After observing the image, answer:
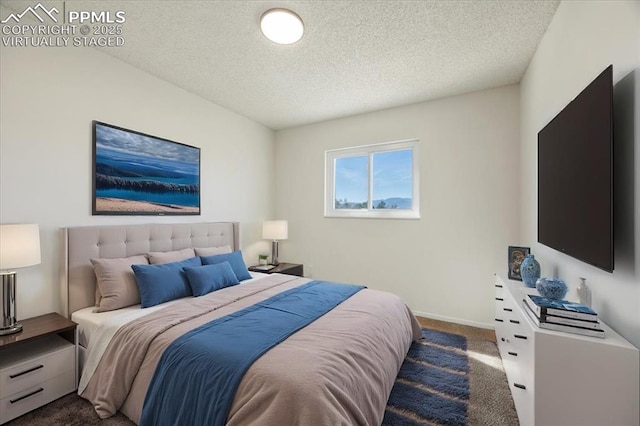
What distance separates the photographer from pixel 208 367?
1.41 m

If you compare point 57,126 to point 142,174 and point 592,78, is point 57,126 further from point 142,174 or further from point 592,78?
point 592,78

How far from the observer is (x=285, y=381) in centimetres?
127

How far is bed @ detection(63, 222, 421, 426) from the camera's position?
128cm

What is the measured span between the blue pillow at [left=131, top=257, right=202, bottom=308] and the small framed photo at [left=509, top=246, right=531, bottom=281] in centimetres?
289

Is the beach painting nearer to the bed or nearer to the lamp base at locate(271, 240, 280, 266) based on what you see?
the bed

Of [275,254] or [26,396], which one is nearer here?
[26,396]

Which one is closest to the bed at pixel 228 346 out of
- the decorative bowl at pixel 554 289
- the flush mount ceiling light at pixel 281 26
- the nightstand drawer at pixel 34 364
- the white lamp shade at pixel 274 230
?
the nightstand drawer at pixel 34 364

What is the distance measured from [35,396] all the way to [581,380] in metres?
3.01

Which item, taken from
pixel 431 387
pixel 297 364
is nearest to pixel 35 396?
pixel 297 364

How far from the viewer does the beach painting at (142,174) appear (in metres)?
2.52

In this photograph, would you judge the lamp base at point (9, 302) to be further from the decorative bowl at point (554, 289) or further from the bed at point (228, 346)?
the decorative bowl at point (554, 289)

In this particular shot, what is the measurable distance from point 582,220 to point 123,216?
3422mm

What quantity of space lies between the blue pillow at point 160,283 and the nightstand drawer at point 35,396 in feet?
2.07

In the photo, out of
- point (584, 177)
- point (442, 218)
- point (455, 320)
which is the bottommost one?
point (455, 320)
